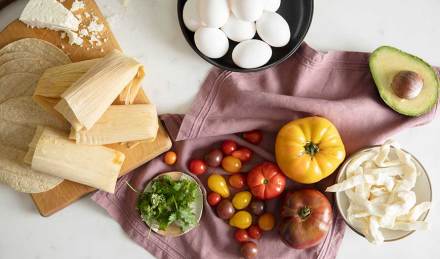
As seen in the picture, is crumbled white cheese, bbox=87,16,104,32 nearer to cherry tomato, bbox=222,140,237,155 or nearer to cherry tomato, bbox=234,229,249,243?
cherry tomato, bbox=222,140,237,155

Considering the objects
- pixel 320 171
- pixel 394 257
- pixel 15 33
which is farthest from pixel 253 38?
pixel 394 257

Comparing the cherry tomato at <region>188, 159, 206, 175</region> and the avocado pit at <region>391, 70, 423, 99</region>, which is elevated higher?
the avocado pit at <region>391, 70, 423, 99</region>

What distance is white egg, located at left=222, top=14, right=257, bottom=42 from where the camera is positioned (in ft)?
4.70

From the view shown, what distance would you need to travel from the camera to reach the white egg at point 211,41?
4.67 feet

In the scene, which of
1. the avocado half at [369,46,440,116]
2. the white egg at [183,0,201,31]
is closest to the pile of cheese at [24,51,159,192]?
the white egg at [183,0,201,31]

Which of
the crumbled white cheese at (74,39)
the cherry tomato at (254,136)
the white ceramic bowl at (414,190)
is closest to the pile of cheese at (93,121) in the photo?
the crumbled white cheese at (74,39)

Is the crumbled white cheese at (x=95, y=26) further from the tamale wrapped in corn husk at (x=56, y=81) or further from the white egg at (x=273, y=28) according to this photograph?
the white egg at (x=273, y=28)

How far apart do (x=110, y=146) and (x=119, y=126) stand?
0.11 meters

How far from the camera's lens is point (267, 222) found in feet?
5.06

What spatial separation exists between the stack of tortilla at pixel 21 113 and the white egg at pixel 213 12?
1.61 feet

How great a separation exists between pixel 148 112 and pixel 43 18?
1.42ft

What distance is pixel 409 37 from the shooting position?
1601 mm

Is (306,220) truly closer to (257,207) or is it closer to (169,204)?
(257,207)

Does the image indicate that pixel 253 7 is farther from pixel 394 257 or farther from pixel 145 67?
pixel 394 257
